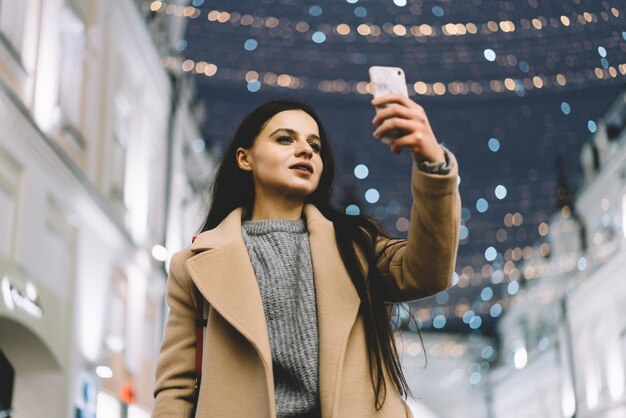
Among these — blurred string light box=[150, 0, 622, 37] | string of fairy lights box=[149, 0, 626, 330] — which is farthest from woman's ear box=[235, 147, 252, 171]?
blurred string light box=[150, 0, 622, 37]

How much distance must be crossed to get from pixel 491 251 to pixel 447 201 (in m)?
18.2

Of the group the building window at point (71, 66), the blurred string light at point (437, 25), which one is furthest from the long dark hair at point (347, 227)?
the building window at point (71, 66)

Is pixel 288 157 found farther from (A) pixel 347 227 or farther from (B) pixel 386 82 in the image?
(B) pixel 386 82

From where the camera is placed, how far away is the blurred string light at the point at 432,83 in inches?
344

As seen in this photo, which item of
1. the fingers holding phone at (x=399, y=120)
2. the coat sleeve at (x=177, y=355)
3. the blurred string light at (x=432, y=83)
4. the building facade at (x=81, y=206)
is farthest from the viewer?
the blurred string light at (x=432, y=83)

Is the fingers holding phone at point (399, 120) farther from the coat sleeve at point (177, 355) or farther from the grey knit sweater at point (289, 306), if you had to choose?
the coat sleeve at point (177, 355)

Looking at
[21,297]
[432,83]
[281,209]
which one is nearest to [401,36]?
[432,83]

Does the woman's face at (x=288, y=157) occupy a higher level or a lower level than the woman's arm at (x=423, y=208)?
higher

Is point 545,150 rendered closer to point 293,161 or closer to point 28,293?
point 28,293

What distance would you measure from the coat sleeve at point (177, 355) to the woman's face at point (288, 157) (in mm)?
281

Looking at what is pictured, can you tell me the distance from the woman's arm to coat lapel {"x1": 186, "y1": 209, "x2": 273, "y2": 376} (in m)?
0.31

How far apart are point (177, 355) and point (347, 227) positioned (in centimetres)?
49

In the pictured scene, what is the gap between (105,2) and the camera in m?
10.0

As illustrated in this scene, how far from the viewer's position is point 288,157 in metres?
1.98
